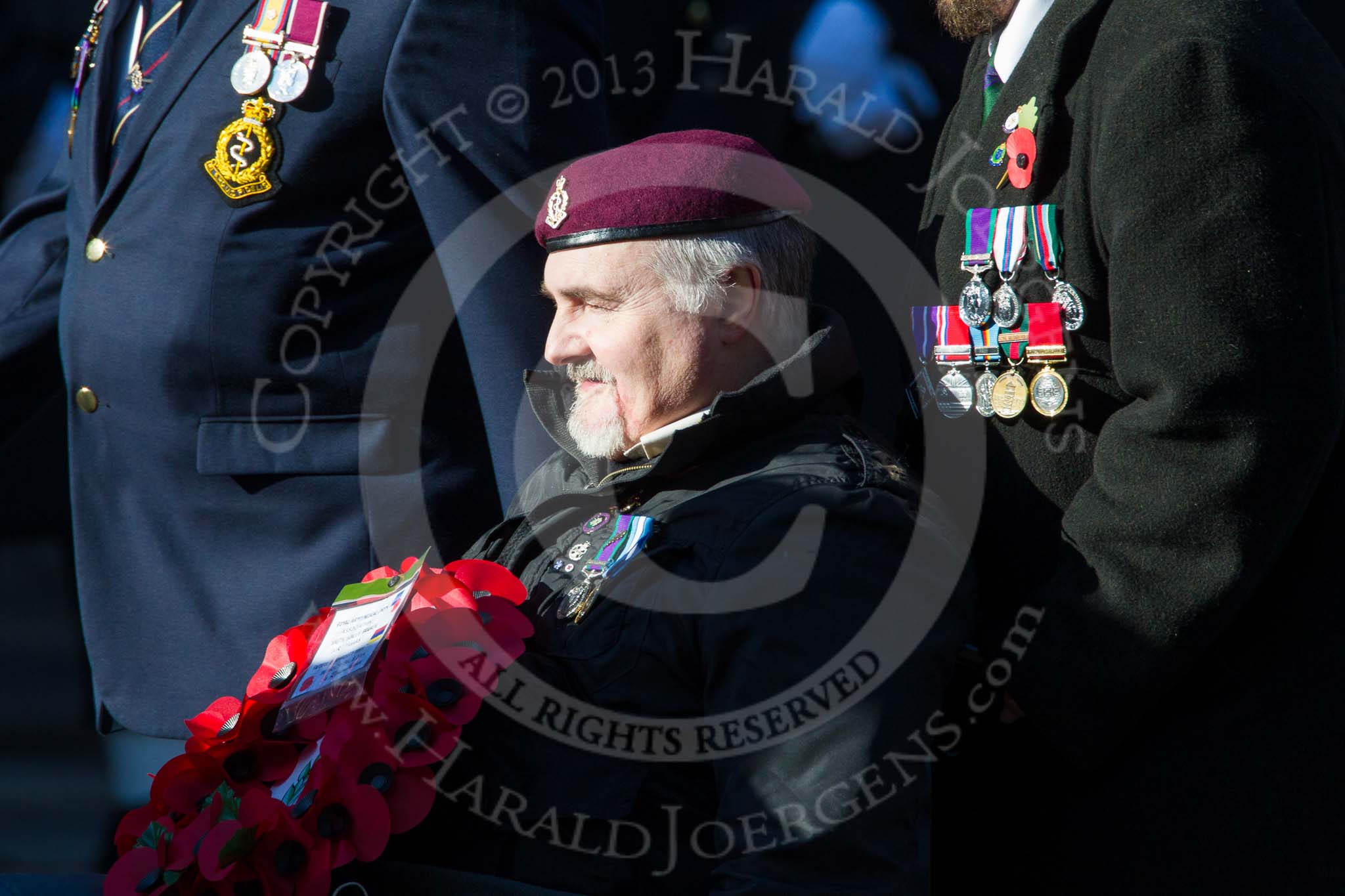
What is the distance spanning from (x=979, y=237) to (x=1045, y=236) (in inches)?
4.3

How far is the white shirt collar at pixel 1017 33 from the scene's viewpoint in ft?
5.45

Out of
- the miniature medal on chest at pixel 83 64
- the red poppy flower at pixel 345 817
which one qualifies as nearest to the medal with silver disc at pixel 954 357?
the red poppy flower at pixel 345 817

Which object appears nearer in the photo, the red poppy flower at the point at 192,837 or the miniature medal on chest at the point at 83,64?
the red poppy flower at the point at 192,837

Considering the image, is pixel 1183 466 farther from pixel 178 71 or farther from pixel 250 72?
pixel 178 71

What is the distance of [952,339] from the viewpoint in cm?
163

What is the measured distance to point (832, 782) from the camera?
51.1 inches

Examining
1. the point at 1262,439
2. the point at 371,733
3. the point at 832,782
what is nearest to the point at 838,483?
the point at 832,782

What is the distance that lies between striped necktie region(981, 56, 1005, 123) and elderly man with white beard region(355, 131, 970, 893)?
309mm

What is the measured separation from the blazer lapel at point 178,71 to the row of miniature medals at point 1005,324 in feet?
3.95

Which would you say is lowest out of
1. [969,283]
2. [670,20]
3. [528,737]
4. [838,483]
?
[528,737]

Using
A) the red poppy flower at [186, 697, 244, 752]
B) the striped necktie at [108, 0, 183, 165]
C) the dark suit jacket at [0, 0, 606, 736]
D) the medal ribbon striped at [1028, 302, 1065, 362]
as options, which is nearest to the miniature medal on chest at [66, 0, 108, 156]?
the striped necktie at [108, 0, 183, 165]

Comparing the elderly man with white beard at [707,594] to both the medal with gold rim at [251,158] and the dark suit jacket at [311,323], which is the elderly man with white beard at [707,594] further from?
the medal with gold rim at [251,158]

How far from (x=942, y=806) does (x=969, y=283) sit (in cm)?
67

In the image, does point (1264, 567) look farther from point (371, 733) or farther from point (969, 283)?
point (371, 733)
